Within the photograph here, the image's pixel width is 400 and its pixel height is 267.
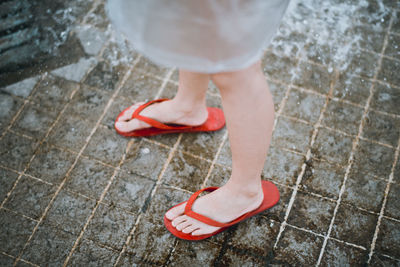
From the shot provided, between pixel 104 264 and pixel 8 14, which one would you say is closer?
pixel 104 264

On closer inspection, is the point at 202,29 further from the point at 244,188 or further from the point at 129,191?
the point at 129,191

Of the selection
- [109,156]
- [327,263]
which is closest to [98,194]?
A: [109,156]

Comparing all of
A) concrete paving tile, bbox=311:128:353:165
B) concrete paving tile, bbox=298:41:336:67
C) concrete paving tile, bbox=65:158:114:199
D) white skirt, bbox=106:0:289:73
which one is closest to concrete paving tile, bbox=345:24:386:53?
concrete paving tile, bbox=298:41:336:67

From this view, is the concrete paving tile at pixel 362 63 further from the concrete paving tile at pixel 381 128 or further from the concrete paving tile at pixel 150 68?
the concrete paving tile at pixel 150 68

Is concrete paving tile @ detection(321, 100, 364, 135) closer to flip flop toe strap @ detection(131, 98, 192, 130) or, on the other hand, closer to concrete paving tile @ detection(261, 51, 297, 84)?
concrete paving tile @ detection(261, 51, 297, 84)

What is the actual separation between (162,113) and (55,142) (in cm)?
63

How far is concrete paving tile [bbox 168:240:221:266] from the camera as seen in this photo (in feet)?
4.97

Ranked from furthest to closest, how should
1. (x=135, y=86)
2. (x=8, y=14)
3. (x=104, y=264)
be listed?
(x=8, y=14), (x=135, y=86), (x=104, y=264)

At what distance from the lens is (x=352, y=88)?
2.02 m

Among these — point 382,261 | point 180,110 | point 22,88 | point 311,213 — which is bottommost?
point 382,261

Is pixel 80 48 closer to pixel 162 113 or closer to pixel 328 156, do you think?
pixel 162 113

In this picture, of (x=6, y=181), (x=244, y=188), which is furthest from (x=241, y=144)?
(x=6, y=181)

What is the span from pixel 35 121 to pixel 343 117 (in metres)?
1.80

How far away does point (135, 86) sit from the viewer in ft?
6.68
